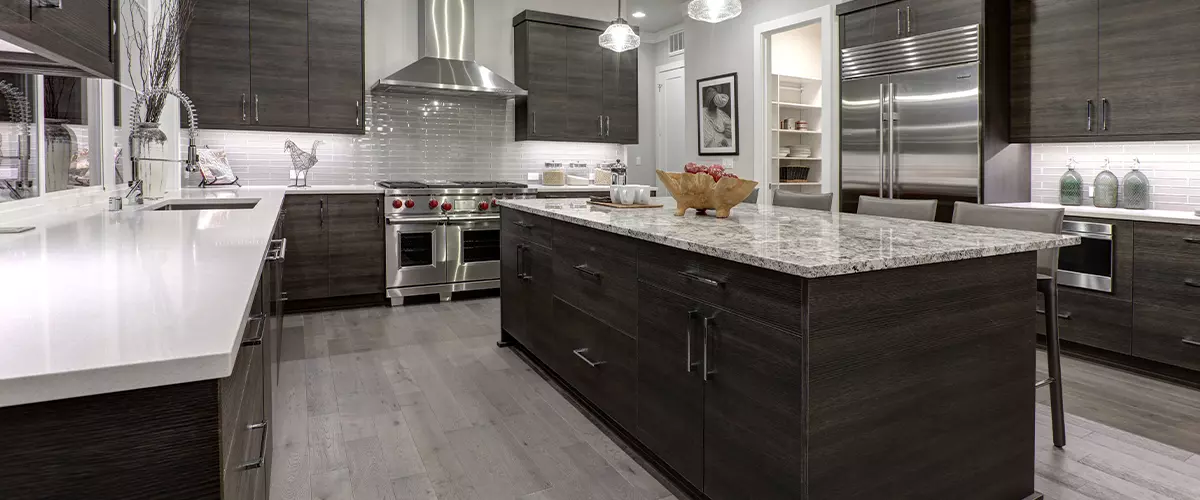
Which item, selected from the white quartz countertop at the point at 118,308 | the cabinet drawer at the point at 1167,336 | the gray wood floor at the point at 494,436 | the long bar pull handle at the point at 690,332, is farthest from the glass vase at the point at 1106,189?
the white quartz countertop at the point at 118,308

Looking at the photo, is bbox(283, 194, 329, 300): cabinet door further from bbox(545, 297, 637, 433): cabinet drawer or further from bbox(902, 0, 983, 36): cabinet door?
bbox(902, 0, 983, 36): cabinet door

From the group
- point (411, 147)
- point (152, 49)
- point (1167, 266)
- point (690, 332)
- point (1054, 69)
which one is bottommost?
point (690, 332)

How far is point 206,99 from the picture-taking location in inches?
197

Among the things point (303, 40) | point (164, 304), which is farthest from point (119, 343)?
point (303, 40)

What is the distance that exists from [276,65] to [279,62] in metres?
0.03

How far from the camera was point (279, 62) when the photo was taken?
5203mm

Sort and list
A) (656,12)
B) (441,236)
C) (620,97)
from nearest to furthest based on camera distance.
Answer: (441,236) → (620,97) → (656,12)

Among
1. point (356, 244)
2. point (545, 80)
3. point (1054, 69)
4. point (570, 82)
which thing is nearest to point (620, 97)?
point (570, 82)

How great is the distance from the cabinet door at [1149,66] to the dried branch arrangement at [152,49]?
4.99 meters

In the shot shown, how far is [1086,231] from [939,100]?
48.7 inches

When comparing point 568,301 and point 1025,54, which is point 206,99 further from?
point 1025,54

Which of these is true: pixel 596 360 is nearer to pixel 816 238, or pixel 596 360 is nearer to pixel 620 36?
pixel 816 238

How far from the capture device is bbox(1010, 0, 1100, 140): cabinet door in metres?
3.96

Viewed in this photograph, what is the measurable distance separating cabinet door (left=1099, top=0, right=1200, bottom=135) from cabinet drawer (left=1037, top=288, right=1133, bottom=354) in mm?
949
